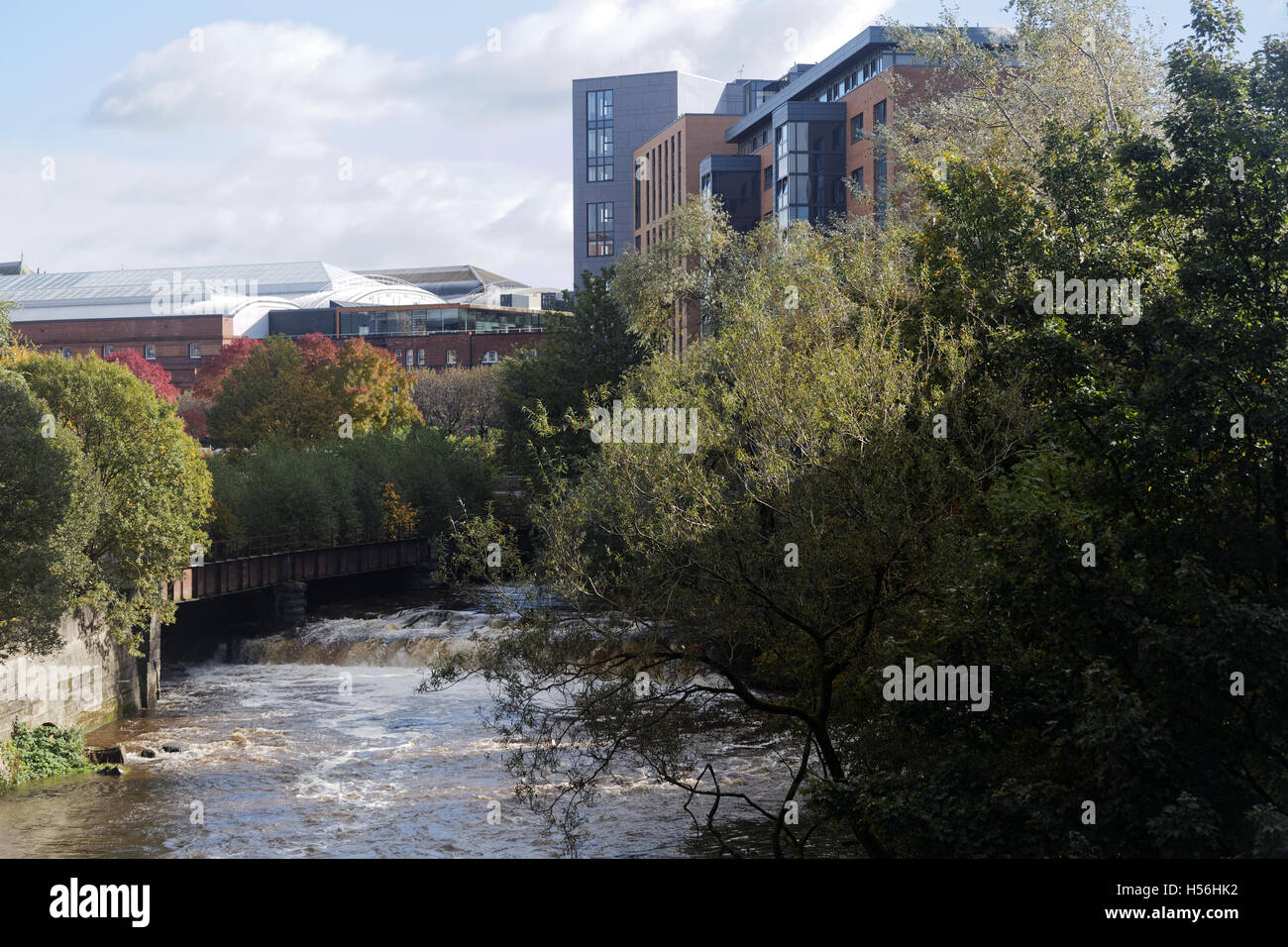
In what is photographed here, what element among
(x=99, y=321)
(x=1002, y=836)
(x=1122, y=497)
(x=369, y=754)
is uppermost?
(x=99, y=321)

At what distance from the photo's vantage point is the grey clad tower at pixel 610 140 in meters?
144

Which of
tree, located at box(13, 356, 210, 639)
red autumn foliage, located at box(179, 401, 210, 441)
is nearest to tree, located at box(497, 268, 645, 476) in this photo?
tree, located at box(13, 356, 210, 639)

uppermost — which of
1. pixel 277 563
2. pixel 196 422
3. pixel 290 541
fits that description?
pixel 196 422

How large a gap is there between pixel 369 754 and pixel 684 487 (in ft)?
50.4

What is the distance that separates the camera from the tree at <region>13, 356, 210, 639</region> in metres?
34.5

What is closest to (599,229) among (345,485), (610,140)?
(610,140)

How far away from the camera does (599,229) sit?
478 feet

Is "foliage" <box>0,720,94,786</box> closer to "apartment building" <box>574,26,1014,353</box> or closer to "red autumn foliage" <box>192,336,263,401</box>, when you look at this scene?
"apartment building" <box>574,26,1014,353</box>

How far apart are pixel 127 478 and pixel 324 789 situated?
12624 millimetres

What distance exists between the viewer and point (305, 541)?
5472 cm

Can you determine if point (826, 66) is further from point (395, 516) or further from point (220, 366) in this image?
point (220, 366)

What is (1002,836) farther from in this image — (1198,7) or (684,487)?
(1198,7)

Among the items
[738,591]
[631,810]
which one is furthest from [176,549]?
[738,591]

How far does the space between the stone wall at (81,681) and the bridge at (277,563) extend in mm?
4595
